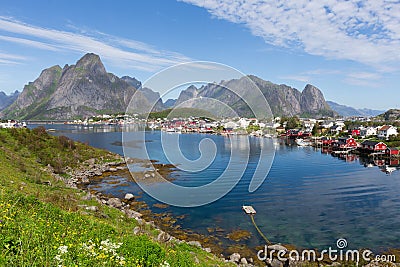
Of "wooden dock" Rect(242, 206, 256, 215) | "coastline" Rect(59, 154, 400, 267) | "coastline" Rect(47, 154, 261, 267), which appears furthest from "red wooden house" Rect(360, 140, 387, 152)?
"coastline" Rect(59, 154, 400, 267)

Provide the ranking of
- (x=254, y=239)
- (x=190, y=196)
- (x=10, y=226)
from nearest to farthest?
(x=10, y=226) → (x=254, y=239) → (x=190, y=196)

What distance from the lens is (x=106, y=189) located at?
21.7 meters

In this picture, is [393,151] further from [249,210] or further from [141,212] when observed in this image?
[141,212]

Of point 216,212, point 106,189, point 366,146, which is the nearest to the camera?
point 216,212

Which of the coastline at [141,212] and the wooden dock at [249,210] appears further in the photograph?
the wooden dock at [249,210]

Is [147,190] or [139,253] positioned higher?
[139,253]

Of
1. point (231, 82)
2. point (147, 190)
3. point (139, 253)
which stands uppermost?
point (231, 82)

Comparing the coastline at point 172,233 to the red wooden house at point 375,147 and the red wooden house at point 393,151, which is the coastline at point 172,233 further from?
the red wooden house at point 375,147

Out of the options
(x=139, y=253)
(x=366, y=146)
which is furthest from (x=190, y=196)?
(x=366, y=146)

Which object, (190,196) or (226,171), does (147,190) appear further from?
(226,171)

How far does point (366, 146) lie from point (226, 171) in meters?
26.6

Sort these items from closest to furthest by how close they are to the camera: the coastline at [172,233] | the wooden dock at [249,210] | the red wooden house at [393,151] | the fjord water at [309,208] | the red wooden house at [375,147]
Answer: the coastline at [172,233]
the fjord water at [309,208]
the wooden dock at [249,210]
the red wooden house at [393,151]
the red wooden house at [375,147]

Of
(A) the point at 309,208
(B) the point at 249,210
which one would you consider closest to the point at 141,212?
(B) the point at 249,210

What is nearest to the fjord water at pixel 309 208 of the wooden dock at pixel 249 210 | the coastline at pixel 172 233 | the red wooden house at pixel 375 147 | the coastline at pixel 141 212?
the wooden dock at pixel 249 210
